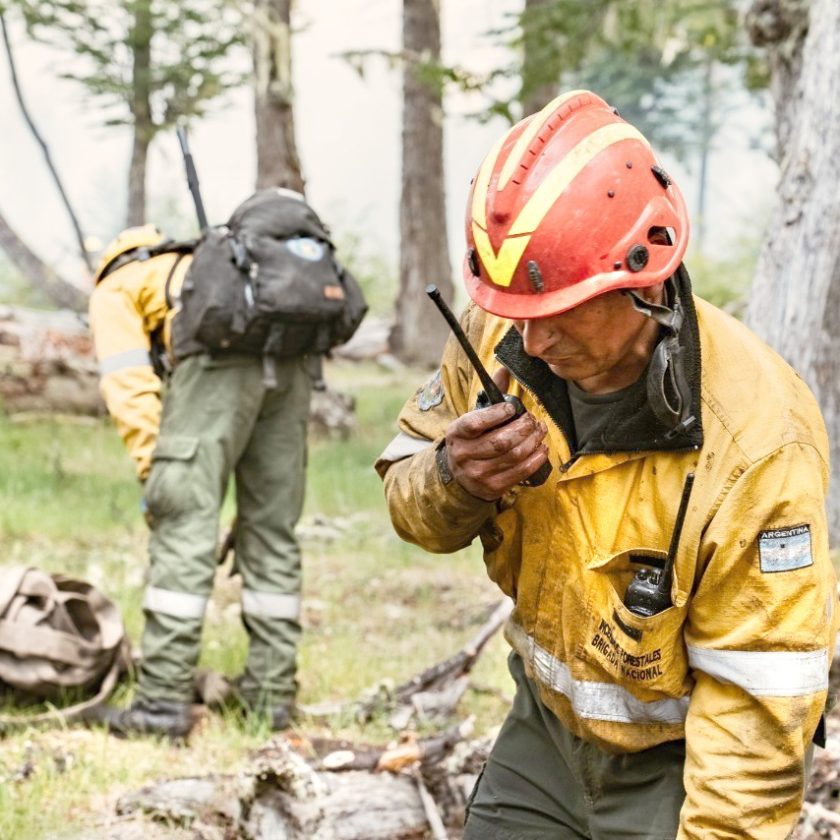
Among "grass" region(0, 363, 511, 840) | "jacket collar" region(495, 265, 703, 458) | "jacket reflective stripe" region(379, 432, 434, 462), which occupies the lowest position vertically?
"grass" region(0, 363, 511, 840)

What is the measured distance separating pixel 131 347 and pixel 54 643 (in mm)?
1312

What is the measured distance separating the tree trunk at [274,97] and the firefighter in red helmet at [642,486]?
7.69 metres

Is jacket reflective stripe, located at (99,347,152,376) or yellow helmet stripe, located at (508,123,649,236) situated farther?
jacket reflective stripe, located at (99,347,152,376)

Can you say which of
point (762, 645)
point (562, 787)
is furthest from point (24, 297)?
point (762, 645)

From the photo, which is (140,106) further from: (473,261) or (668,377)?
(668,377)

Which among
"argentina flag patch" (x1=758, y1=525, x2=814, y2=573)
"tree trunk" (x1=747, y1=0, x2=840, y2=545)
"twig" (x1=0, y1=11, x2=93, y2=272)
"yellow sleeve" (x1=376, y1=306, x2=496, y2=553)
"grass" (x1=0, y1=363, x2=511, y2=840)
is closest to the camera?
"argentina flag patch" (x1=758, y1=525, x2=814, y2=573)

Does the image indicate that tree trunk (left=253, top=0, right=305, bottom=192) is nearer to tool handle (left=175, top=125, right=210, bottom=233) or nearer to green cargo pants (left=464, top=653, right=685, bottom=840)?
tool handle (left=175, top=125, right=210, bottom=233)

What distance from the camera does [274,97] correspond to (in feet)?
32.0

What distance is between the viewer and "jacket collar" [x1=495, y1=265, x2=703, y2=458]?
213 centimetres

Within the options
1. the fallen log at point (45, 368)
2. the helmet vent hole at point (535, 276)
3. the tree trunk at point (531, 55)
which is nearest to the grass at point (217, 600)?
the fallen log at point (45, 368)

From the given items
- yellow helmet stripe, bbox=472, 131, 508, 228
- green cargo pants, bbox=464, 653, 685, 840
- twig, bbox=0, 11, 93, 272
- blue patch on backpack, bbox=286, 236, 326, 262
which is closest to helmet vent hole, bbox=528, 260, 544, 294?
yellow helmet stripe, bbox=472, 131, 508, 228

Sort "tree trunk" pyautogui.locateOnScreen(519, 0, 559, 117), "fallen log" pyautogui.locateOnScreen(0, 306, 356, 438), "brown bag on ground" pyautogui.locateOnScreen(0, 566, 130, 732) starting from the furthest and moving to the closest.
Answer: "fallen log" pyautogui.locateOnScreen(0, 306, 356, 438), "tree trunk" pyautogui.locateOnScreen(519, 0, 559, 117), "brown bag on ground" pyautogui.locateOnScreen(0, 566, 130, 732)

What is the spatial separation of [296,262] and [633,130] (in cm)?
269

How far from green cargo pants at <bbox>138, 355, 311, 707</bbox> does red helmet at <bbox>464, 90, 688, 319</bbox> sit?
275 centimetres
